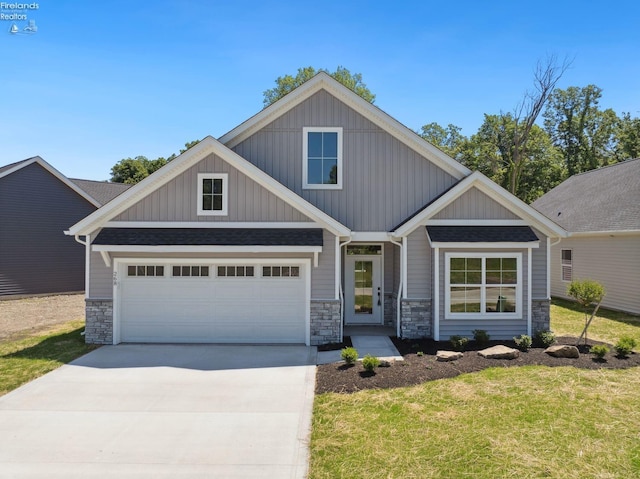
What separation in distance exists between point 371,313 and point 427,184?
4.45 metres

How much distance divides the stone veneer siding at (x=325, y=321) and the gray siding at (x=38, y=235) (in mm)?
16153

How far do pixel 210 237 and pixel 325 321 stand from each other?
369cm

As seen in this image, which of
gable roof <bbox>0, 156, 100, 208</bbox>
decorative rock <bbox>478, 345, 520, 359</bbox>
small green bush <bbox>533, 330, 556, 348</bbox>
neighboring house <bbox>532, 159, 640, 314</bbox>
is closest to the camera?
decorative rock <bbox>478, 345, 520, 359</bbox>

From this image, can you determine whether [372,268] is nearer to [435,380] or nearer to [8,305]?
[435,380]

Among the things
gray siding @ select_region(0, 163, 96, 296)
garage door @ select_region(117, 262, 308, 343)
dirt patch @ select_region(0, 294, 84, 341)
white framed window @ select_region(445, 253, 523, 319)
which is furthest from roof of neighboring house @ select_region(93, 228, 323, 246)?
gray siding @ select_region(0, 163, 96, 296)

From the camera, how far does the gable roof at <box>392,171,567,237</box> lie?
A: 11.1 m

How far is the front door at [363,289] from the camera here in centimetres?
1333

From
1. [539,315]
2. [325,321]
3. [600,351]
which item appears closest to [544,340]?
[539,315]

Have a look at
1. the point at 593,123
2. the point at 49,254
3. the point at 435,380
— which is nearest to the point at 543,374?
the point at 435,380

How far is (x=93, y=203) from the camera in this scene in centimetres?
2194

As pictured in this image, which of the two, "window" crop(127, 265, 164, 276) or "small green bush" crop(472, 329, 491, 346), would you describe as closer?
"small green bush" crop(472, 329, 491, 346)

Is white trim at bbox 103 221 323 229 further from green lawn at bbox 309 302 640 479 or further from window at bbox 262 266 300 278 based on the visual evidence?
green lawn at bbox 309 302 640 479

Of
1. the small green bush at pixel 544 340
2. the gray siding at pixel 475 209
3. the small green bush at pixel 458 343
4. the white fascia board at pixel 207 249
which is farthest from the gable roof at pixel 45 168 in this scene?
the small green bush at pixel 544 340

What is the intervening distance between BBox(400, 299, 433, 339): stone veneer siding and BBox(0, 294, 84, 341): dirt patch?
11.0 metres
